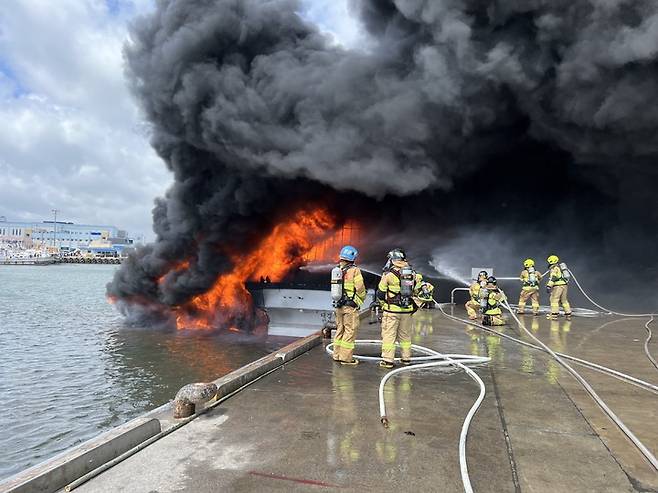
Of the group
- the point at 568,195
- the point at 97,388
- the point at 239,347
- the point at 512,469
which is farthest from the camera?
the point at 568,195

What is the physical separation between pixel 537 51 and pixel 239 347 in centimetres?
1376

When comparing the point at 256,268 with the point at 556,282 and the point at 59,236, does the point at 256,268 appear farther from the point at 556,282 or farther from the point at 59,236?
the point at 59,236

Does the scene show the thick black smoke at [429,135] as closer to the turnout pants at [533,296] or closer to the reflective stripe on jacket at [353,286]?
the turnout pants at [533,296]

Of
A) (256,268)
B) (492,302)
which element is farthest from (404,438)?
(256,268)

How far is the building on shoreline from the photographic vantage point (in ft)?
412

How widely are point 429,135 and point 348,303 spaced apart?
1170 cm

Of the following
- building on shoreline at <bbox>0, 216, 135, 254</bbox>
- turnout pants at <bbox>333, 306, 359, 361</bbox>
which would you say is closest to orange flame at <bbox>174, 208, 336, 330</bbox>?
turnout pants at <bbox>333, 306, 359, 361</bbox>

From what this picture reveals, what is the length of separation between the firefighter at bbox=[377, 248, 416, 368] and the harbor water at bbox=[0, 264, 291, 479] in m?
5.39

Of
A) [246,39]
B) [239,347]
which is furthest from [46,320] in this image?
[246,39]

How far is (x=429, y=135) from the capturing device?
54.5ft

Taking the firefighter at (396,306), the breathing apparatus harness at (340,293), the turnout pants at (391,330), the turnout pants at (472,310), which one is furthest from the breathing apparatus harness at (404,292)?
the turnout pants at (472,310)

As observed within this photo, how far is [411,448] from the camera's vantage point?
3.72 m

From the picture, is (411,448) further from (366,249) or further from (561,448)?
(366,249)

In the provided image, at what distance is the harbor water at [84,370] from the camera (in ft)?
26.2
